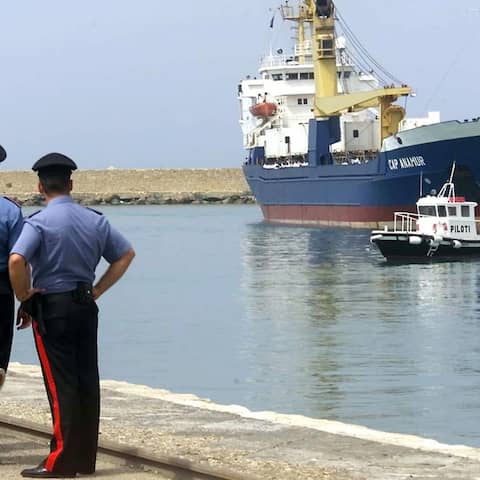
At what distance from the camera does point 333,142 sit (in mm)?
47625

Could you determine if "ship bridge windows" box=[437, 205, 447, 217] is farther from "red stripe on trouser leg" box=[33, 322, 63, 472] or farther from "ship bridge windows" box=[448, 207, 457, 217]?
"red stripe on trouser leg" box=[33, 322, 63, 472]

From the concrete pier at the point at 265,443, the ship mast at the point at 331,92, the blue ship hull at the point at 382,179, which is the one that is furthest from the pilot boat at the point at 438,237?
the concrete pier at the point at 265,443

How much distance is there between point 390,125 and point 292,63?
28.7ft

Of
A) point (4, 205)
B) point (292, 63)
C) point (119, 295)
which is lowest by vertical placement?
point (119, 295)

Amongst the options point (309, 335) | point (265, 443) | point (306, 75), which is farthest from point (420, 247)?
point (265, 443)

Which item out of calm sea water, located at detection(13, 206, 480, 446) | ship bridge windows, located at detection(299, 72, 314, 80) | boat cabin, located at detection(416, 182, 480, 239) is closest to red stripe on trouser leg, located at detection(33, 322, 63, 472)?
calm sea water, located at detection(13, 206, 480, 446)

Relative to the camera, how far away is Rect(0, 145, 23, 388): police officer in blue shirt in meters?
5.42

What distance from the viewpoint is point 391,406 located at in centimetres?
1129

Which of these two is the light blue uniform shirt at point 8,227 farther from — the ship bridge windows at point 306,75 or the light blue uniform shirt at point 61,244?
the ship bridge windows at point 306,75

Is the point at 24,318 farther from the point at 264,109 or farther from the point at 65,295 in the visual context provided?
the point at 264,109

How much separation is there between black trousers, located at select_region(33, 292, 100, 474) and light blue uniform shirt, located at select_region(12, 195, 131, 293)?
0.08m

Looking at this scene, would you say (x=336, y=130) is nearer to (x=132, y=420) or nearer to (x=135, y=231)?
(x=135, y=231)

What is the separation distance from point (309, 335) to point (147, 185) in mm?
76887

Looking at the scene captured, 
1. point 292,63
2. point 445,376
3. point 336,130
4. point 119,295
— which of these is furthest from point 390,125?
point 445,376
